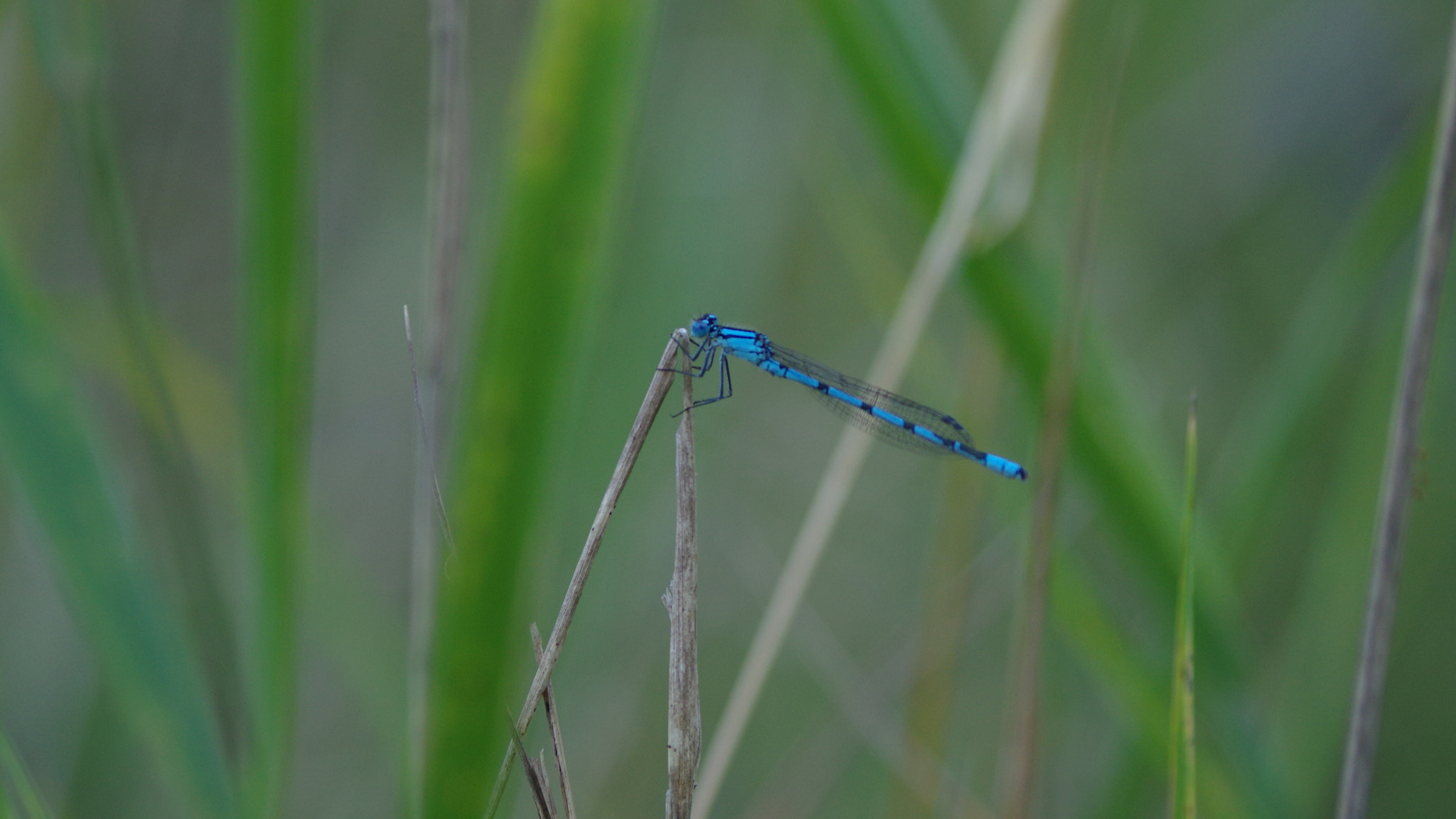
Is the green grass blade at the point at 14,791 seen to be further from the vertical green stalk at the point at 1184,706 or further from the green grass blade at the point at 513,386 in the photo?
the vertical green stalk at the point at 1184,706

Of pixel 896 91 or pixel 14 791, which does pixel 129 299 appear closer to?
pixel 14 791

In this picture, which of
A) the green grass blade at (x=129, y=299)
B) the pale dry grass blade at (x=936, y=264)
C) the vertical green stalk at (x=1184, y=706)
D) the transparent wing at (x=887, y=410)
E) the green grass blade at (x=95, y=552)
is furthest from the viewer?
the transparent wing at (x=887, y=410)

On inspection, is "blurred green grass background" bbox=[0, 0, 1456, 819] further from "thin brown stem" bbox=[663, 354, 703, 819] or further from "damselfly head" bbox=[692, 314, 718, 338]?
"thin brown stem" bbox=[663, 354, 703, 819]

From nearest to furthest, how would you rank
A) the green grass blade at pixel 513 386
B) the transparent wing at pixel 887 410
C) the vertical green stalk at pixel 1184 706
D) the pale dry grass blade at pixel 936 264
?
the green grass blade at pixel 513 386 < the vertical green stalk at pixel 1184 706 < the pale dry grass blade at pixel 936 264 < the transparent wing at pixel 887 410

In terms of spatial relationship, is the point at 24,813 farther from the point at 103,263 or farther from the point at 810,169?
the point at 810,169

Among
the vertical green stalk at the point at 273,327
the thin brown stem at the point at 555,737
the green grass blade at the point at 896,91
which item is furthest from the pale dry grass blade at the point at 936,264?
the vertical green stalk at the point at 273,327

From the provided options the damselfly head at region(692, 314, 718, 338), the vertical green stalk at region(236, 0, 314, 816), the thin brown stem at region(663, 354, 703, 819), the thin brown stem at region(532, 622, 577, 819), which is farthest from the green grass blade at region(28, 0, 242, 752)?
the damselfly head at region(692, 314, 718, 338)
